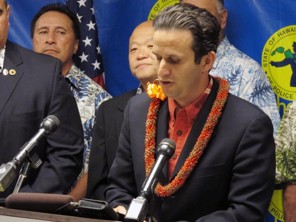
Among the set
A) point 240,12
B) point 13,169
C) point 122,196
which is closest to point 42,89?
point 122,196

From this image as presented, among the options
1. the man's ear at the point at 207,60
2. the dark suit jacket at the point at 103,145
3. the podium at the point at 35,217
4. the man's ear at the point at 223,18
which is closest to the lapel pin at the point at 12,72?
the dark suit jacket at the point at 103,145

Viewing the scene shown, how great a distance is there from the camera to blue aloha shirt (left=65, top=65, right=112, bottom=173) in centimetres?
527

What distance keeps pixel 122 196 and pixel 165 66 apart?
25.0 inches

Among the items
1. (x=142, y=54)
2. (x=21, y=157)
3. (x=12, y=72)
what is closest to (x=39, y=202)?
(x=21, y=157)

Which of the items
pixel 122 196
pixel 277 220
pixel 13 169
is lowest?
pixel 277 220

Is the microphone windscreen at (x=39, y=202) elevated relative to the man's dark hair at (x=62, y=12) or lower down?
lower down

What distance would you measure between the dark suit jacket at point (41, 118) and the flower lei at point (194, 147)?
2.48 feet

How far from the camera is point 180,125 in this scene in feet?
12.0

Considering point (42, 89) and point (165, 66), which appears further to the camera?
point (42, 89)

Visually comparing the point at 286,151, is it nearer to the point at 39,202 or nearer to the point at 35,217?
the point at 39,202

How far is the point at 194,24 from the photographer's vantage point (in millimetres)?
3523

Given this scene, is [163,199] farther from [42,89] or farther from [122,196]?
[42,89]

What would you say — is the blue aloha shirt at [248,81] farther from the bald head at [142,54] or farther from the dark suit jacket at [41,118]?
the dark suit jacket at [41,118]

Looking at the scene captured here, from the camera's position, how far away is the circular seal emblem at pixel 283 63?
5.09m
